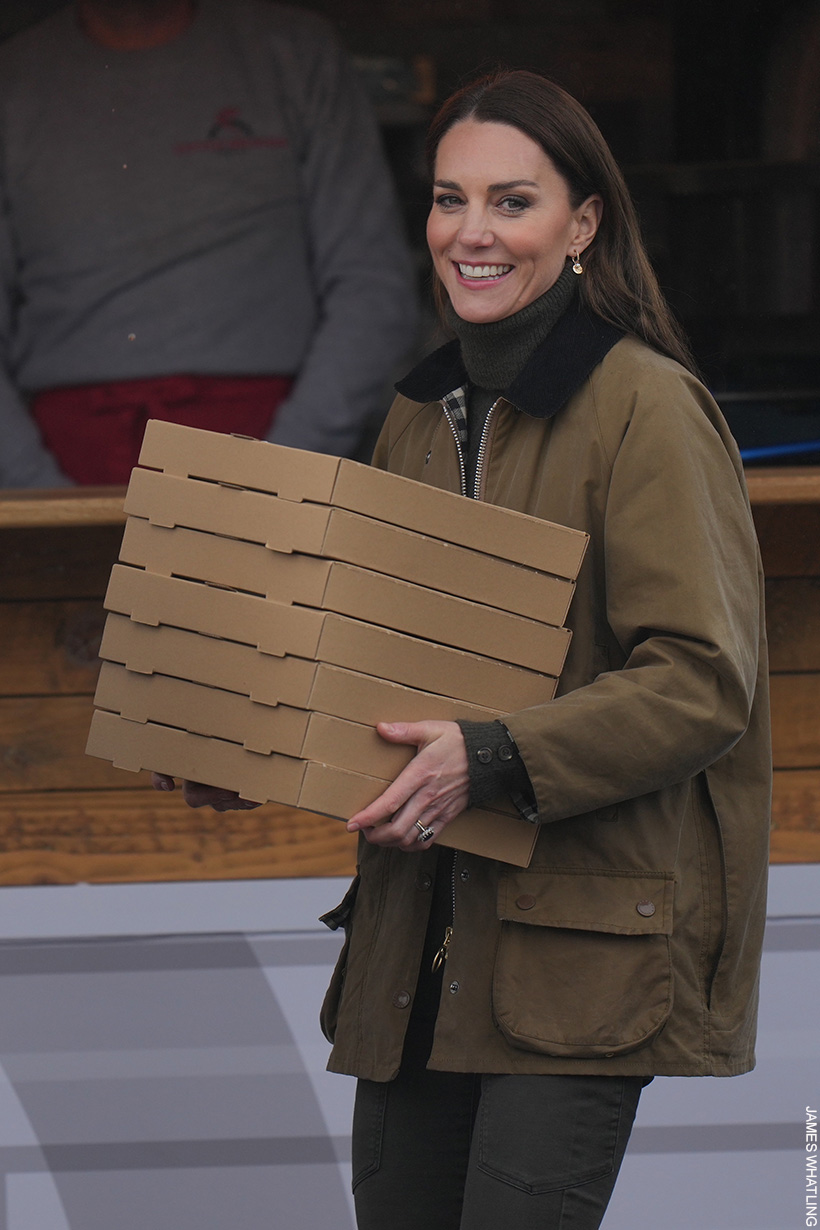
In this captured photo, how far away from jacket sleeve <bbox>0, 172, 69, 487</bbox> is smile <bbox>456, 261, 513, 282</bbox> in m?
1.73

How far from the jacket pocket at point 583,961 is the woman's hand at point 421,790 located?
0.42 ft

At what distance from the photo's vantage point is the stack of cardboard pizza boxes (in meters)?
1.45

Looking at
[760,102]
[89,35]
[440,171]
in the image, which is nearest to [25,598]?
[89,35]

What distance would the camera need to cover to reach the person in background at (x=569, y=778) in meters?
1.42

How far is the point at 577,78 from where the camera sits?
3.08 meters

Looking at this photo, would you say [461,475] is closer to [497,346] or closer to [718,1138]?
[497,346]

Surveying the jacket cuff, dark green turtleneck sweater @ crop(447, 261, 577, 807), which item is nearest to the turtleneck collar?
dark green turtleneck sweater @ crop(447, 261, 577, 807)

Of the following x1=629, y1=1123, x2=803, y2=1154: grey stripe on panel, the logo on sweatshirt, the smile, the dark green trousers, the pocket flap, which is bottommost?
x1=629, y1=1123, x2=803, y2=1154: grey stripe on panel

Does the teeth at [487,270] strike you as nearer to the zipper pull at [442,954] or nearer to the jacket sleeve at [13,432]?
the zipper pull at [442,954]

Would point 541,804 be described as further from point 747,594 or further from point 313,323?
point 313,323

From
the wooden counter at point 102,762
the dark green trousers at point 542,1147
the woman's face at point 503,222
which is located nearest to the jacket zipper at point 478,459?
the woman's face at point 503,222

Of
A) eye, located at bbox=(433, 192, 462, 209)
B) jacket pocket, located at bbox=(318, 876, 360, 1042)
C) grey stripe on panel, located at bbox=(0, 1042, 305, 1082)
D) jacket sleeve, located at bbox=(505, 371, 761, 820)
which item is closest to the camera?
jacket sleeve, located at bbox=(505, 371, 761, 820)

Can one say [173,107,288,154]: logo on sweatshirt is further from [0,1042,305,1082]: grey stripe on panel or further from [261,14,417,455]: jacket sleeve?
[0,1042,305,1082]: grey stripe on panel

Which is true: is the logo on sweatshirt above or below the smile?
above
